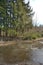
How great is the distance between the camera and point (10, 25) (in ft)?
149

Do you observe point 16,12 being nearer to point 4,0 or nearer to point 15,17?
point 15,17

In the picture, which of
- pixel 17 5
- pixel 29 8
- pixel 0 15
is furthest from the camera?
pixel 29 8

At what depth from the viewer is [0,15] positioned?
138ft

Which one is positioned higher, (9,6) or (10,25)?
(9,6)

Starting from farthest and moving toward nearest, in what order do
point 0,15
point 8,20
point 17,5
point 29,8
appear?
point 29,8, point 17,5, point 8,20, point 0,15

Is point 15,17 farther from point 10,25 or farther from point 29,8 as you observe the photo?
point 29,8

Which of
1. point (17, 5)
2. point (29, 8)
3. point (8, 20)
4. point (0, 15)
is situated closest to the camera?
point (0, 15)

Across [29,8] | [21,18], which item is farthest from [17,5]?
[29,8]

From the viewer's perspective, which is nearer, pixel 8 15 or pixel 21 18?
pixel 8 15

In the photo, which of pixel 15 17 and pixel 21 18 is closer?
pixel 15 17

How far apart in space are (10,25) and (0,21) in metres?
3.03

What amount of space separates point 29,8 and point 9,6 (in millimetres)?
18927

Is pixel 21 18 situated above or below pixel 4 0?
below

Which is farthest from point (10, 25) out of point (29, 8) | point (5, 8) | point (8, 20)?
point (29, 8)
